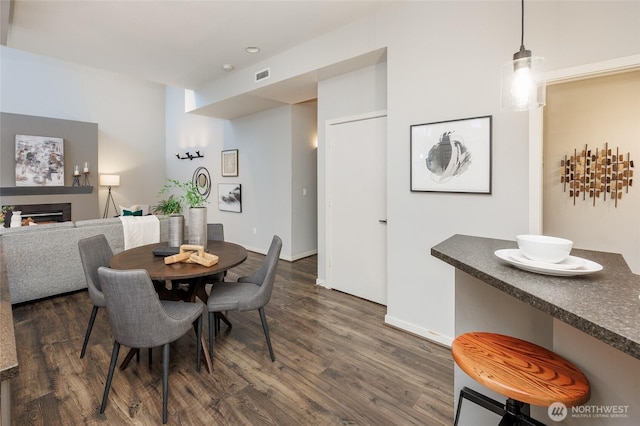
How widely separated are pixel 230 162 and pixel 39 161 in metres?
3.84

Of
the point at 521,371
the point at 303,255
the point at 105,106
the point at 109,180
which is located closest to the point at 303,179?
the point at 303,255

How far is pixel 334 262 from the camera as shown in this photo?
372 centimetres

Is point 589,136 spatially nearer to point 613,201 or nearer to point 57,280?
point 613,201

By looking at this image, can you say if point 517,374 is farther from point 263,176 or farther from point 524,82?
point 263,176

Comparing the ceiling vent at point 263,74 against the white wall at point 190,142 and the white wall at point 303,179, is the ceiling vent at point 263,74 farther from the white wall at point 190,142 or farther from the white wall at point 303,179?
the white wall at point 190,142

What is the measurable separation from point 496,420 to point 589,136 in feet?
10.5

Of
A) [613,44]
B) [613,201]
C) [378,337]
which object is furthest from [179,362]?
[613,201]

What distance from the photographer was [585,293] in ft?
3.05

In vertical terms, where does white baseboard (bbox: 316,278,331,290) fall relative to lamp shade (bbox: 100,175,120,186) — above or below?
below

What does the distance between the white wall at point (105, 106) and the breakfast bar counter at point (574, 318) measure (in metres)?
7.99

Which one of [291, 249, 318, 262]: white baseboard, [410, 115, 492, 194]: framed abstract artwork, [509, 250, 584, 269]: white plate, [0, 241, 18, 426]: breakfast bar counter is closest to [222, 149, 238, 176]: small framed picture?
[291, 249, 318, 262]: white baseboard

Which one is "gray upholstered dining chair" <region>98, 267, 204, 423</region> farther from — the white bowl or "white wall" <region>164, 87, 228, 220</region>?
"white wall" <region>164, 87, 228, 220</region>

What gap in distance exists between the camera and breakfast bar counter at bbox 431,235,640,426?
78cm

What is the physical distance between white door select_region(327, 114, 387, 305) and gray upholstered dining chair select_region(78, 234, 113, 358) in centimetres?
226
